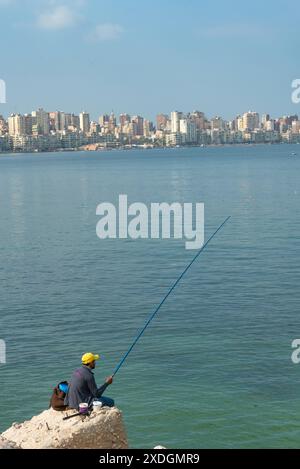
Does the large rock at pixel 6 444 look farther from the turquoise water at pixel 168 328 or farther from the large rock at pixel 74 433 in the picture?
the turquoise water at pixel 168 328

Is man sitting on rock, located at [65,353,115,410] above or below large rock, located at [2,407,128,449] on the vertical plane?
above

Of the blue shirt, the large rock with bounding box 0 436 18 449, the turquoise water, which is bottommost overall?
the turquoise water

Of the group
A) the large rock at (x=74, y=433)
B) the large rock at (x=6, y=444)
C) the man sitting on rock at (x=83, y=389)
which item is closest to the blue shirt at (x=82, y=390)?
the man sitting on rock at (x=83, y=389)

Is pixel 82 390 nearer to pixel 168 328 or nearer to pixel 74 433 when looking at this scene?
pixel 74 433

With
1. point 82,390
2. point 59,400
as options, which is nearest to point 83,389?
point 82,390

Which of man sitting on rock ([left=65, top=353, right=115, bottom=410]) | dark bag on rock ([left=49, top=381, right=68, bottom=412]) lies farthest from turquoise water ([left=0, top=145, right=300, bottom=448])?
man sitting on rock ([left=65, top=353, right=115, bottom=410])

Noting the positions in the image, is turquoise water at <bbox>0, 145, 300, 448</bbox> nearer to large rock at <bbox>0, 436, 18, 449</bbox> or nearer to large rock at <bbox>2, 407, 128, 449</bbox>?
large rock at <bbox>2, 407, 128, 449</bbox>
